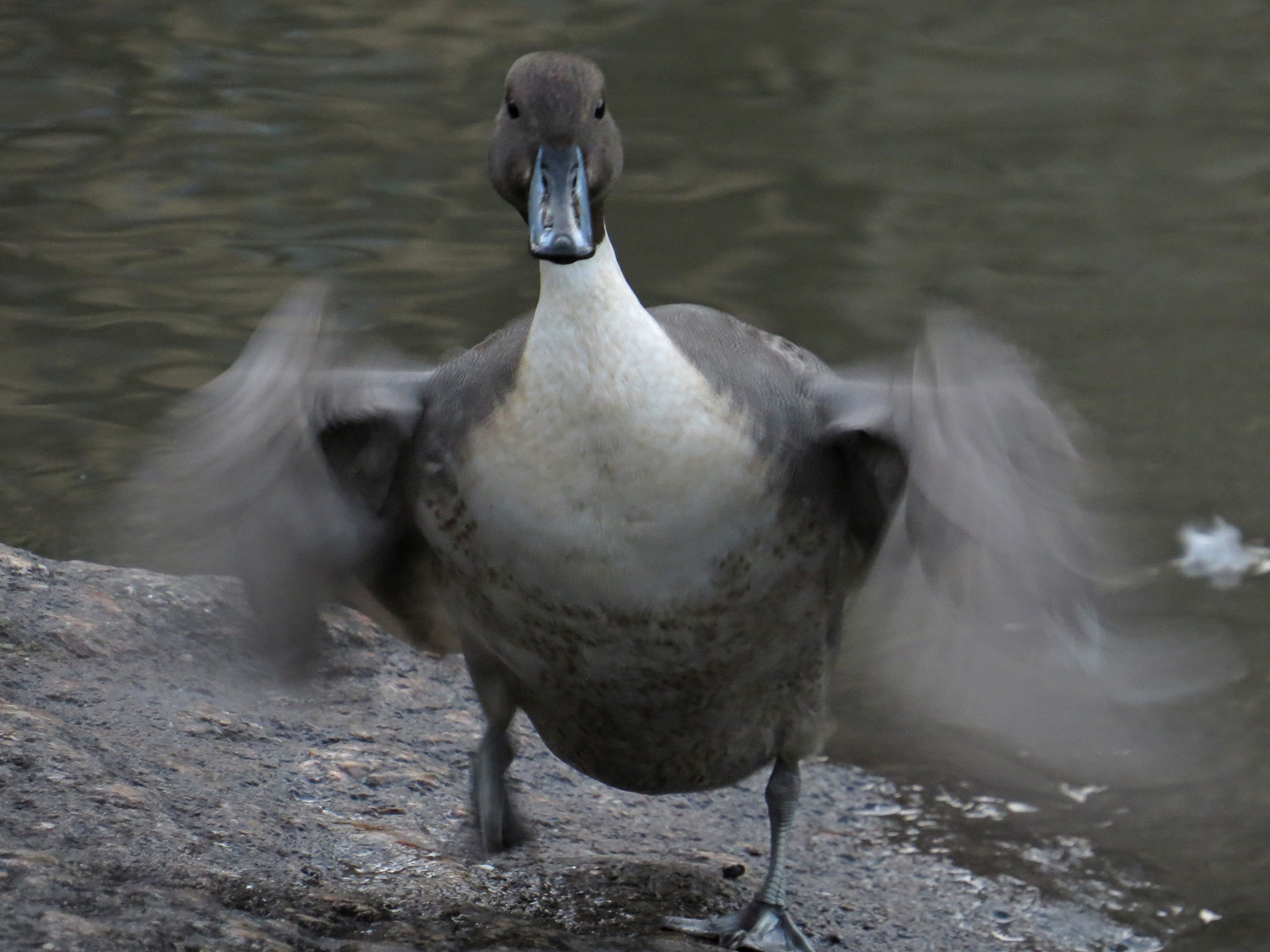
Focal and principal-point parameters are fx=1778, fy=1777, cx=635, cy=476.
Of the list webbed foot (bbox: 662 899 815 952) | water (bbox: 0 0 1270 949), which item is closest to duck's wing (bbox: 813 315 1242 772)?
webbed foot (bbox: 662 899 815 952)

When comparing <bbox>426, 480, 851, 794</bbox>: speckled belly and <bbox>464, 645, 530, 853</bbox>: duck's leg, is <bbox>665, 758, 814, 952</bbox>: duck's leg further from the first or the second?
<bbox>464, 645, 530, 853</bbox>: duck's leg

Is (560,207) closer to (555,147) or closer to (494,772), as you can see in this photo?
(555,147)

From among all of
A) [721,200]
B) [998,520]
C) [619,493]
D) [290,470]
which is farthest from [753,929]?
[721,200]

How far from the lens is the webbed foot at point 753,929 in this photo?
4055 millimetres

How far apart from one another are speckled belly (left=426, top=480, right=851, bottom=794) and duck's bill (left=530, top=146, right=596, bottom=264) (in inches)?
25.0

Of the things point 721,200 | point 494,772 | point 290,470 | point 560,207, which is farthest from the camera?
point 721,200

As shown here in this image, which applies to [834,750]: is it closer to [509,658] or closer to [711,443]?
[509,658]

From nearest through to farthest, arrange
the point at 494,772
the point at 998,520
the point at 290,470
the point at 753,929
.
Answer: the point at 998,520 → the point at 290,470 → the point at 753,929 → the point at 494,772

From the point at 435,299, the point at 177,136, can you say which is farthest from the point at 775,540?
the point at 177,136

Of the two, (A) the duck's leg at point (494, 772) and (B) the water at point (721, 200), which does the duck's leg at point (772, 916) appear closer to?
(A) the duck's leg at point (494, 772)

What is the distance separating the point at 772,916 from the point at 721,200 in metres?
6.07

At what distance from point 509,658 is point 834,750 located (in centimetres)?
190

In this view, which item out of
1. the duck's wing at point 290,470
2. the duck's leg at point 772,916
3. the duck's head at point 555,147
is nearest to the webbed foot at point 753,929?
the duck's leg at point 772,916

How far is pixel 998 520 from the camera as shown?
3.25 meters
